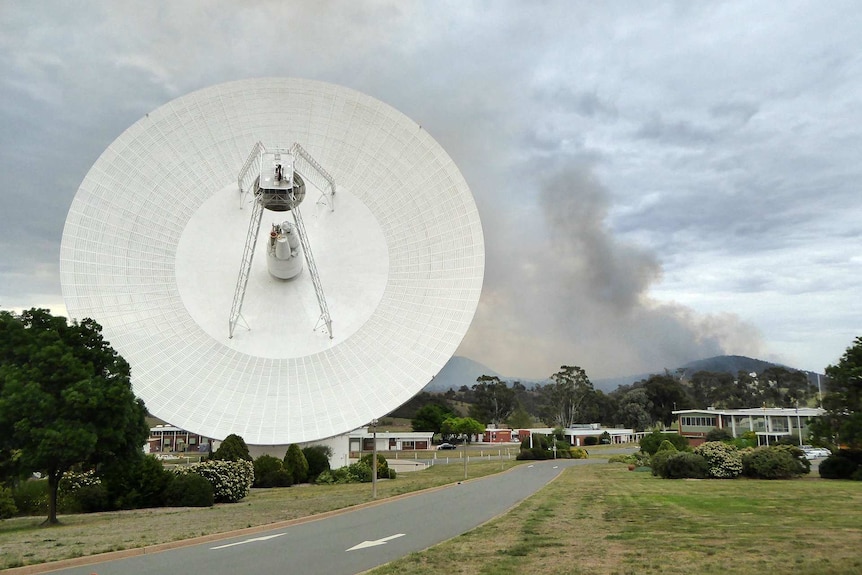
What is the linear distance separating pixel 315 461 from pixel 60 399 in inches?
723

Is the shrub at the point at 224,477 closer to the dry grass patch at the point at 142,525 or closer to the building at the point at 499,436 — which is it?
the dry grass patch at the point at 142,525

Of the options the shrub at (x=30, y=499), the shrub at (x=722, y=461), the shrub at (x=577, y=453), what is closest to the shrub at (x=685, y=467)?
the shrub at (x=722, y=461)

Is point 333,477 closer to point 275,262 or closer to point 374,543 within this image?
point 275,262

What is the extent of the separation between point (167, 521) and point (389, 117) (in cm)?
2021

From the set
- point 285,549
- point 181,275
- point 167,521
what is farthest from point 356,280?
point 285,549

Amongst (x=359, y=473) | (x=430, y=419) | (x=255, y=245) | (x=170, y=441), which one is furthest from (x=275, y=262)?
(x=170, y=441)

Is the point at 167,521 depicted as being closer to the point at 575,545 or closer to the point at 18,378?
the point at 18,378

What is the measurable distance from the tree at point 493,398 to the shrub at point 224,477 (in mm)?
109670

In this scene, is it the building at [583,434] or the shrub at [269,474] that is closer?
the shrub at [269,474]

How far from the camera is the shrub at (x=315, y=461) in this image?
3566cm

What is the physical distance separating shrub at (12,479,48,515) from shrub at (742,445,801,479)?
102 ft

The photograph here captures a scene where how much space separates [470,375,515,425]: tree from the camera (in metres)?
135

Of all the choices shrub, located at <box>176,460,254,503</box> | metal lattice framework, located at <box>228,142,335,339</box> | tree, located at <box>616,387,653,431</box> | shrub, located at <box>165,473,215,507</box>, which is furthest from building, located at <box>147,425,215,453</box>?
shrub, located at <box>165,473,215,507</box>

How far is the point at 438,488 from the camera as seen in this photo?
30.4 metres
